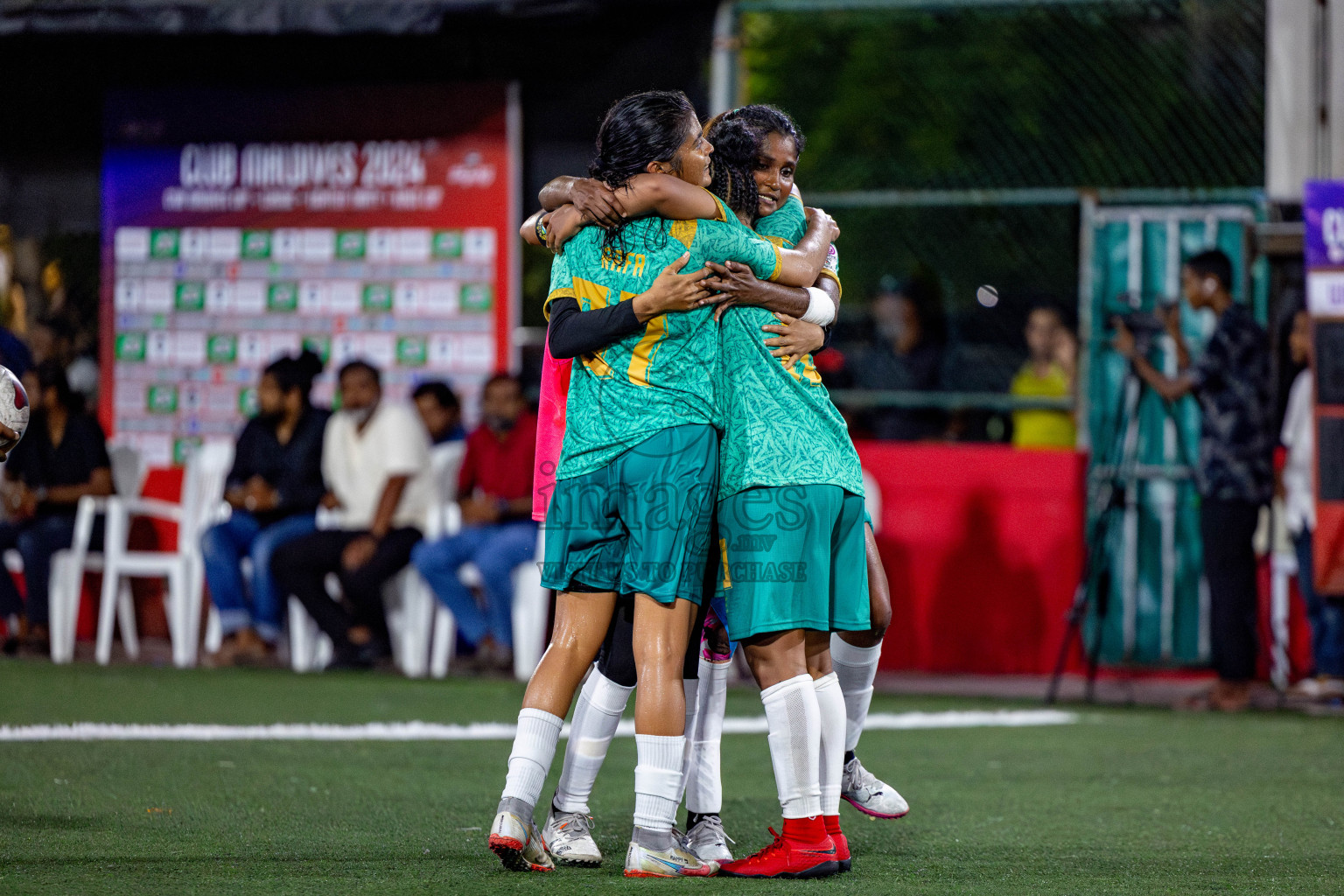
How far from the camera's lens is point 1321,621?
8.95 metres

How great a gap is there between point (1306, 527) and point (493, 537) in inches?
164

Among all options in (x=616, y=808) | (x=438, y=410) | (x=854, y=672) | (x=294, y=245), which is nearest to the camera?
(x=854, y=672)

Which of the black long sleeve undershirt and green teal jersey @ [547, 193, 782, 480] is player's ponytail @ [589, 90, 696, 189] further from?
the black long sleeve undershirt

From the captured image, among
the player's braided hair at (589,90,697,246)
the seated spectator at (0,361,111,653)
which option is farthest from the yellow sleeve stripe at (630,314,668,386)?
the seated spectator at (0,361,111,653)

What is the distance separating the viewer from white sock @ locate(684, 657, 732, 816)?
180 inches

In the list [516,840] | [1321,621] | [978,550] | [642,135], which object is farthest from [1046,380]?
[516,840]

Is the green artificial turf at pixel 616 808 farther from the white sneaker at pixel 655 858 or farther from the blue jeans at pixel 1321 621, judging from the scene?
the blue jeans at pixel 1321 621

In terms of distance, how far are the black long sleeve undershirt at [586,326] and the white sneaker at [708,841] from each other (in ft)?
4.03

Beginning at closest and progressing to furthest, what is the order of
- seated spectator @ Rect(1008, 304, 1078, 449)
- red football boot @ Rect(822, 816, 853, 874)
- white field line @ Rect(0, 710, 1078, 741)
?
red football boot @ Rect(822, 816, 853, 874) < white field line @ Rect(0, 710, 1078, 741) < seated spectator @ Rect(1008, 304, 1078, 449)

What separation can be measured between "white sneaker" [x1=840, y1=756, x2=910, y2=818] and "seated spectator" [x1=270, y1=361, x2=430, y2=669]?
518 cm

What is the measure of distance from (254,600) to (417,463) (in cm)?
122

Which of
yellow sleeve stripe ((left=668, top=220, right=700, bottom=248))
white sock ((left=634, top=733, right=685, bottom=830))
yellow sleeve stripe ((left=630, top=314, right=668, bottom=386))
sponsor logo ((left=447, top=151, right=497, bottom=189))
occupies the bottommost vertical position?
white sock ((left=634, top=733, right=685, bottom=830))

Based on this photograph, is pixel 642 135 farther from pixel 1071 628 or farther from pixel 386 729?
pixel 1071 628

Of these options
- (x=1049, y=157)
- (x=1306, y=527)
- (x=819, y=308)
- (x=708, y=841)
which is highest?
(x=1049, y=157)
